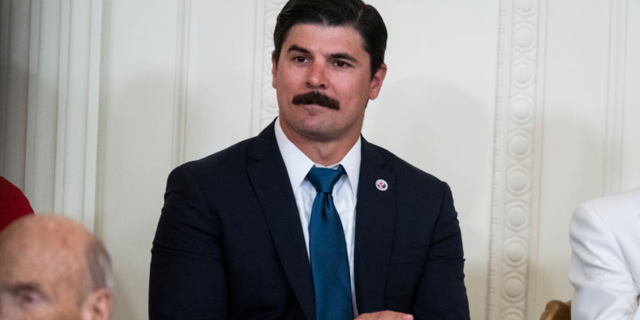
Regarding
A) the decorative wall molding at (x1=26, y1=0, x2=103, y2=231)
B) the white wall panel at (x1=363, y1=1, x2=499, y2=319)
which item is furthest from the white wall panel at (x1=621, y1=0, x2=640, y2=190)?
the decorative wall molding at (x1=26, y1=0, x2=103, y2=231)

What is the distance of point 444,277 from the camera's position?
2.39 m

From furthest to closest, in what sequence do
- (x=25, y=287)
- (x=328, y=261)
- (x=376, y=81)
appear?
(x=376, y=81)
(x=328, y=261)
(x=25, y=287)

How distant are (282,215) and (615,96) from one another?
65.0 inches

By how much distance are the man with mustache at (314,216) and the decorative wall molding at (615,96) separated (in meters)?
1.04

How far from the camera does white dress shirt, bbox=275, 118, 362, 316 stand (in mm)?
2394

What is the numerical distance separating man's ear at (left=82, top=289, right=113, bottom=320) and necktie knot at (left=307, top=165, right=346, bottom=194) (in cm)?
137

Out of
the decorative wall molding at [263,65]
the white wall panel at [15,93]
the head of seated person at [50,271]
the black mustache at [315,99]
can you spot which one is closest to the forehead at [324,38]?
the black mustache at [315,99]

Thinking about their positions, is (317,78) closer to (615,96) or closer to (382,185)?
(382,185)

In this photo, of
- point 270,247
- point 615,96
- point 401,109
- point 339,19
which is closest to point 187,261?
point 270,247

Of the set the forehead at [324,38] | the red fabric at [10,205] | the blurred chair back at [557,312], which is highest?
the forehead at [324,38]

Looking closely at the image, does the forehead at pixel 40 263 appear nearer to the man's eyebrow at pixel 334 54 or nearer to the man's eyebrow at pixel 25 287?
the man's eyebrow at pixel 25 287

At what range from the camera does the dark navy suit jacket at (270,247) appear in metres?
2.20

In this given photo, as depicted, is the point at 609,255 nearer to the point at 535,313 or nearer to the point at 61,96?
the point at 535,313

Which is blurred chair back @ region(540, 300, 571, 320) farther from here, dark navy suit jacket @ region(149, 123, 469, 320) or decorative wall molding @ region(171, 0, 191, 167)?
decorative wall molding @ region(171, 0, 191, 167)
